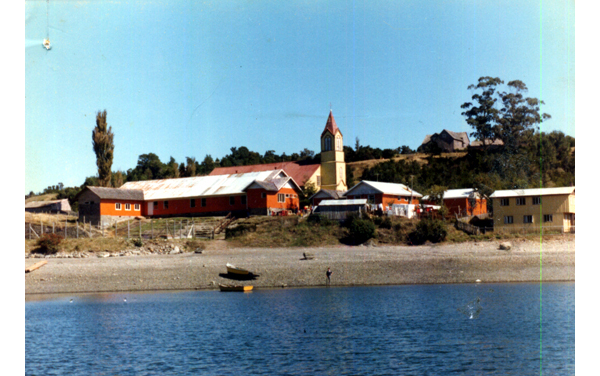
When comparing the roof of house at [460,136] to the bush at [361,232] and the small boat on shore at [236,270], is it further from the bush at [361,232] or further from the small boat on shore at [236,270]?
the small boat on shore at [236,270]

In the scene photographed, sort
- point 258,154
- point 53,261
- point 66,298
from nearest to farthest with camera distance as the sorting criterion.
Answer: point 66,298 < point 53,261 < point 258,154

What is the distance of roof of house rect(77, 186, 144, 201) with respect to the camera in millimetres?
57781

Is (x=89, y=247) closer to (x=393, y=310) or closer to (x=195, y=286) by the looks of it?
Result: (x=195, y=286)

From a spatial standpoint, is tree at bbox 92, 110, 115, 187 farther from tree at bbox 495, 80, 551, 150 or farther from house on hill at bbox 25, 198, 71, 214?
tree at bbox 495, 80, 551, 150

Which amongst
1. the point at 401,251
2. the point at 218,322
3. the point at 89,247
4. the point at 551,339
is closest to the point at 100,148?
the point at 89,247

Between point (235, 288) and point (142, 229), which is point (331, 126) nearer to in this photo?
point (142, 229)

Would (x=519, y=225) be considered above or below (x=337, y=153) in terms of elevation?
below

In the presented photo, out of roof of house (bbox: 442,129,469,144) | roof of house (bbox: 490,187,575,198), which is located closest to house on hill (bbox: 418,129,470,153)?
roof of house (bbox: 442,129,469,144)

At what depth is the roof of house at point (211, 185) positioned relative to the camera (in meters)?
59.9

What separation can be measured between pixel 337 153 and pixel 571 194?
3141 centimetres

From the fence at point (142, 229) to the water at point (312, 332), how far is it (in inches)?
498

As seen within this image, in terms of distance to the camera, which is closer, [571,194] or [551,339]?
[551,339]

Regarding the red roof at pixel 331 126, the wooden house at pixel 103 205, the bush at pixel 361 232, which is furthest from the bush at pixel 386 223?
the wooden house at pixel 103 205

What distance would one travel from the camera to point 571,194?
45875 mm
